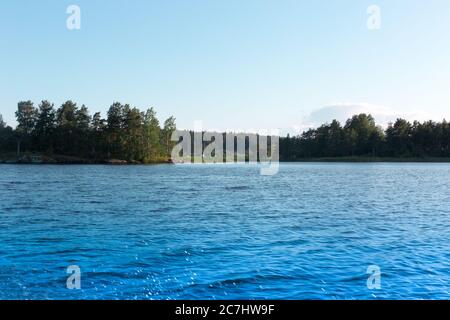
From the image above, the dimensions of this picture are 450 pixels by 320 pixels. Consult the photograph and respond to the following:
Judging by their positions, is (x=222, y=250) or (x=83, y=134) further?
(x=83, y=134)

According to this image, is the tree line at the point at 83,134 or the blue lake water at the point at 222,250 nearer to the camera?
the blue lake water at the point at 222,250

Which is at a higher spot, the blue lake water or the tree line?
the tree line

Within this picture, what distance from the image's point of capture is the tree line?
589 feet

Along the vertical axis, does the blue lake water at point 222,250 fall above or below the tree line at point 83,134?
below

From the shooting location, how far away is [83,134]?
181750 millimetres

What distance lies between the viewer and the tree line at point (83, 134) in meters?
180

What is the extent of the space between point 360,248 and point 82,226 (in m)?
19.1

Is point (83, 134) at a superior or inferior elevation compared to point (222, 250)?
superior

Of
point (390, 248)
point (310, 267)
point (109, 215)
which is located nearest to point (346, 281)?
point (310, 267)

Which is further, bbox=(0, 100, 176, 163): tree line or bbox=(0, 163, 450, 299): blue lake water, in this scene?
bbox=(0, 100, 176, 163): tree line
